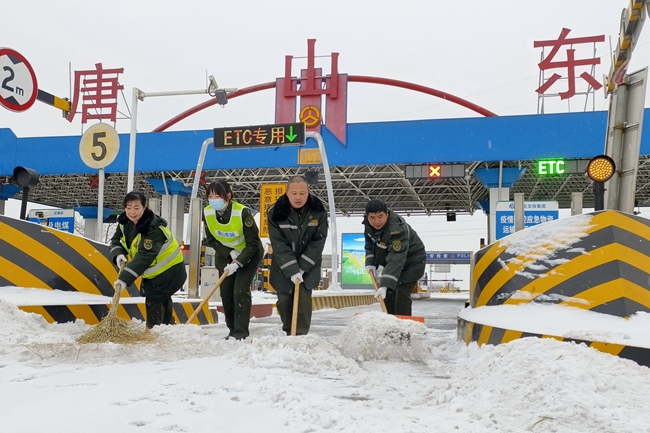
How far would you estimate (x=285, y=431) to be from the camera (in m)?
2.11

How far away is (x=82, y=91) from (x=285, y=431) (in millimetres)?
23391

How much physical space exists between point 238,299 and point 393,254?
4.75 ft

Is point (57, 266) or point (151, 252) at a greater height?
point (151, 252)

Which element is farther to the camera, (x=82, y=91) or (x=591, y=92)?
(x=82, y=91)

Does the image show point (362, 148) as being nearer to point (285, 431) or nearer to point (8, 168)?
point (8, 168)

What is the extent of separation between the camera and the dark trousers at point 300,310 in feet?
15.8

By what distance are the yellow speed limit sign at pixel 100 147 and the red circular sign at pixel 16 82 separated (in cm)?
95

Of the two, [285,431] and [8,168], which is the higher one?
[8,168]

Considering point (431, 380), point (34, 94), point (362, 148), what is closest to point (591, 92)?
point (362, 148)

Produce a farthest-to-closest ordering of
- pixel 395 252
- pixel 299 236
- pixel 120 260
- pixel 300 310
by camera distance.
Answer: pixel 120 260 → pixel 395 252 → pixel 299 236 → pixel 300 310

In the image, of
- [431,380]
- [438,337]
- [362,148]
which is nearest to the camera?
[431,380]

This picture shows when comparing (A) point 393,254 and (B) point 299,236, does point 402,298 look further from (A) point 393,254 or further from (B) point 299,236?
(B) point 299,236

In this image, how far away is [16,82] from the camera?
24.7ft

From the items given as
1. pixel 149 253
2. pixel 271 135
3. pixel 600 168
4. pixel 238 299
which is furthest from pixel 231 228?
pixel 271 135
